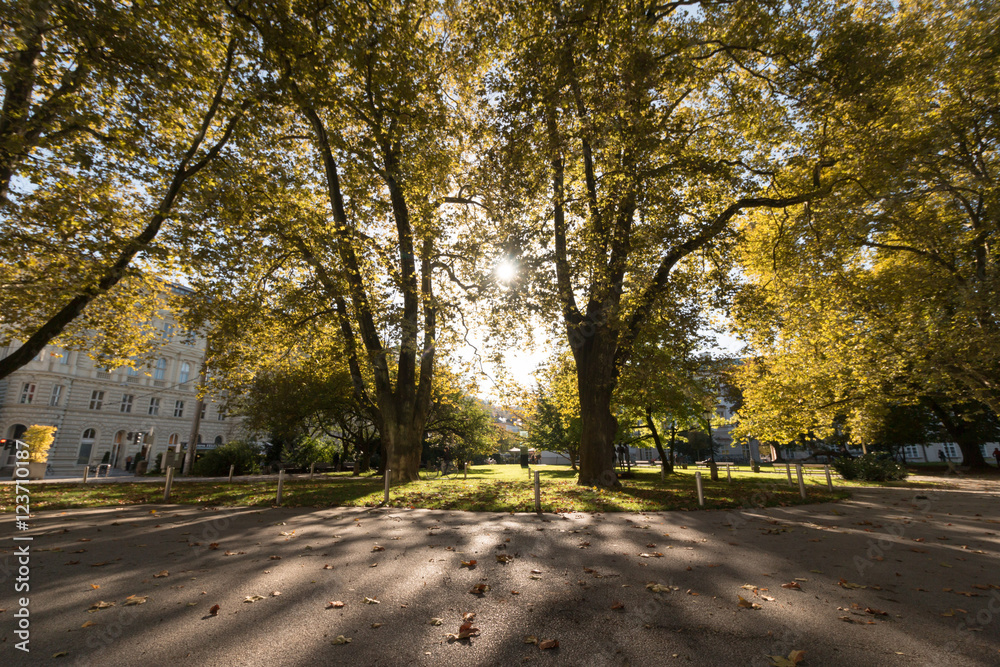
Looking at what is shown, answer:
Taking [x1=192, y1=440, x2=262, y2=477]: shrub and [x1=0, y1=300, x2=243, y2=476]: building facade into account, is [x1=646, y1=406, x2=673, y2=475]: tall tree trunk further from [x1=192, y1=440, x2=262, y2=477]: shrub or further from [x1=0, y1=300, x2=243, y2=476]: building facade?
[x1=0, y1=300, x2=243, y2=476]: building facade

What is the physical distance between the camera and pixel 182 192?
41.3 feet

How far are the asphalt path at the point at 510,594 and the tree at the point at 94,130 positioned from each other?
7.01 meters

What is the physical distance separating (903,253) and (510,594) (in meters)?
24.7

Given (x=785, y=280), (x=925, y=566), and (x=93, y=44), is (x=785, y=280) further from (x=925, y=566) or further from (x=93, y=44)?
(x=93, y=44)

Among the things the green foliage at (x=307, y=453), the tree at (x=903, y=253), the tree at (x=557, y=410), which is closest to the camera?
the tree at (x=903, y=253)

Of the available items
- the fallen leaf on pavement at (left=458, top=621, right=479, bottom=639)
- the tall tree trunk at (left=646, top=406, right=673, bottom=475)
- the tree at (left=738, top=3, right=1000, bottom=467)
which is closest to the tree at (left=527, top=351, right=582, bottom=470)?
the tall tree trunk at (left=646, top=406, right=673, bottom=475)

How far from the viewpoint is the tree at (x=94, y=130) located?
31.2 feet

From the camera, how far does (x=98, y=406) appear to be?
38188 millimetres

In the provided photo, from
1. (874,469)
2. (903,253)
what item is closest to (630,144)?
(903,253)

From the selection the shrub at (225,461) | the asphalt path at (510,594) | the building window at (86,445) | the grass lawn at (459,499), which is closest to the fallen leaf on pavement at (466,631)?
the asphalt path at (510,594)

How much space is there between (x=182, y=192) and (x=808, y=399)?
26.9 meters

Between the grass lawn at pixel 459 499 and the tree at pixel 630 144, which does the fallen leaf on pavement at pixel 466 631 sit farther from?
the tree at pixel 630 144

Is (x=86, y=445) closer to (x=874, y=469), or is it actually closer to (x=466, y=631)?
(x=466, y=631)

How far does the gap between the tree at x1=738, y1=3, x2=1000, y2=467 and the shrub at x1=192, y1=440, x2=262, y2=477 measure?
29.3 meters
